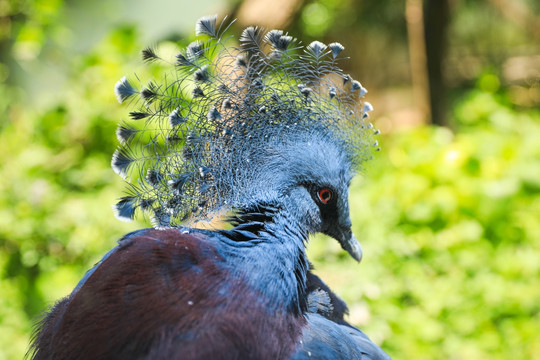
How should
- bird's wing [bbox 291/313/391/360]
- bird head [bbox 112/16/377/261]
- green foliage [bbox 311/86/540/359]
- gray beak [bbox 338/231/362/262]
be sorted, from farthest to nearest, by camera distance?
green foliage [bbox 311/86/540/359] → gray beak [bbox 338/231/362/262] → bird head [bbox 112/16/377/261] → bird's wing [bbox 291/313/391/360]

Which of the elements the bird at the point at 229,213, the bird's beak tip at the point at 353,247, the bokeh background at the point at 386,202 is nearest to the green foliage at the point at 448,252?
the bokeh background at the point at 386,202

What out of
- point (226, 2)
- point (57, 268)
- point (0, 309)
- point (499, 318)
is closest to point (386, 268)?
point (499, 318)

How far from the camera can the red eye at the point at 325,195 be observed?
147 centimetres

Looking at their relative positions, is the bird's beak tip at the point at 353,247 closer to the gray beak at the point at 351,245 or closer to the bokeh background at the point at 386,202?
the gray beak at the point at 351,245

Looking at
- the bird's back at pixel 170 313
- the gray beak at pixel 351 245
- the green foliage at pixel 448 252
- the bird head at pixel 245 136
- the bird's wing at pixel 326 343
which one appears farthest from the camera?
the green foliage at pixel 448 252

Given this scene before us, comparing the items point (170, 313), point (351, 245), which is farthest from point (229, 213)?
point (351, 245)

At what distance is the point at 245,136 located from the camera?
1425 mm

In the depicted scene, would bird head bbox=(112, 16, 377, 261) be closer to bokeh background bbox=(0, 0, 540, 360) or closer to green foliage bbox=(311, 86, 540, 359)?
bokeh background bbox=(0, 0, 540, 360)

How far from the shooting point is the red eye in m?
1.47

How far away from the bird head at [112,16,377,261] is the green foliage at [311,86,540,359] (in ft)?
4.42

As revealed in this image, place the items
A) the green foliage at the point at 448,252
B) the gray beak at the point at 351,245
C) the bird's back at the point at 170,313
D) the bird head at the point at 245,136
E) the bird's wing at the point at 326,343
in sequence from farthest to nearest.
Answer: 1. the green foliage at the point at 448,252
2. the gray beak at the point at 351,245
3. the bird head at the point at 245,136
4. the bird's wing at the point at 326,343
5. the bird's back at the point at 170,313

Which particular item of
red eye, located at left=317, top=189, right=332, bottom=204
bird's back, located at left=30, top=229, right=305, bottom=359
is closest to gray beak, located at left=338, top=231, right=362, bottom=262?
red eye, located at left=317, top=189, right=332, bottom=204

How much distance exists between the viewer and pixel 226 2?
5.52 meters

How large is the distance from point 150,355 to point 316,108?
0.82m
